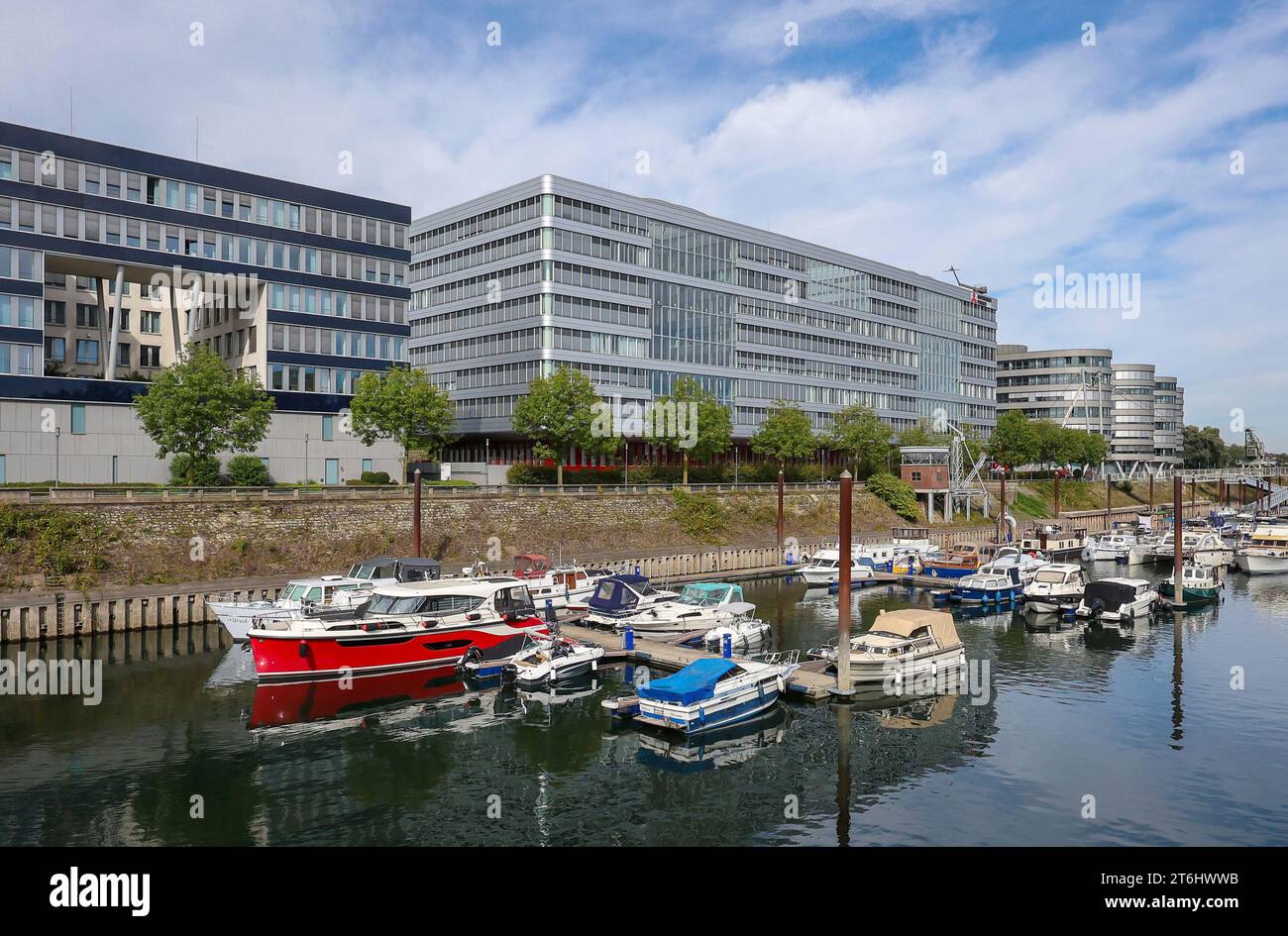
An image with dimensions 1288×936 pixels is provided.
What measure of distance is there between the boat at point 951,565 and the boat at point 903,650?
28.4 metres

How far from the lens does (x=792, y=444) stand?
112000 mm

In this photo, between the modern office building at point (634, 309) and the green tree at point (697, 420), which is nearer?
the green tree at point (697, 420)

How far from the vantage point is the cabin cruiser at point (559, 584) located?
5262 centimetres

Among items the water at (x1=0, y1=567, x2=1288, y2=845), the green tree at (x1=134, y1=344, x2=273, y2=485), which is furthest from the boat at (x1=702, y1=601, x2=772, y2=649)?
the green tree at (x1=134, y1=344, x2=273, y2=485)

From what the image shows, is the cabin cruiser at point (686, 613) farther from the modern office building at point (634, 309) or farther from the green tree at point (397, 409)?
the modern office building at point (634, 309)

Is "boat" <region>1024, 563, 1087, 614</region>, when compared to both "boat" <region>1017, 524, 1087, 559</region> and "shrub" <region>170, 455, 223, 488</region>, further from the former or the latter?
"shrub" <region>170, 455, 223, 488</region>

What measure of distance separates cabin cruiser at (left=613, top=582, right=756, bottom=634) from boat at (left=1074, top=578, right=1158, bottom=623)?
77.4 feet

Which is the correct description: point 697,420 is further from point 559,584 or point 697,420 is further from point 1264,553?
point 1264,553

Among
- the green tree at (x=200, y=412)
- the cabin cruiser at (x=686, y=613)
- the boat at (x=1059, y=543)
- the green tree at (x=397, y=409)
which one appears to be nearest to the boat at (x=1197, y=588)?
the boat at (x=1059, y=543)

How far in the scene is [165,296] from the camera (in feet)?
282

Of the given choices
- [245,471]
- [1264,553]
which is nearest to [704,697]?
[245,471]
